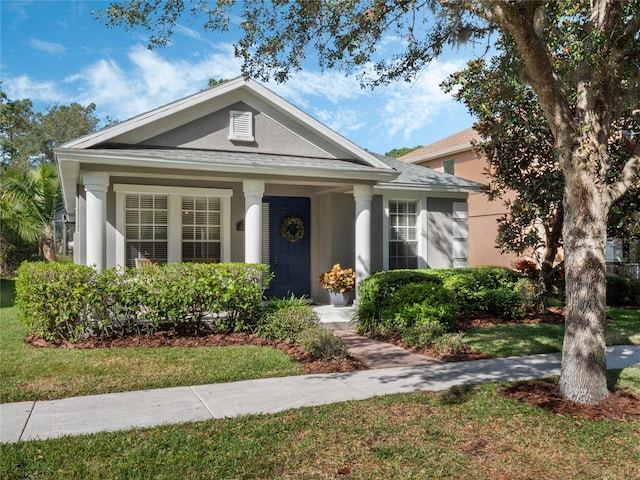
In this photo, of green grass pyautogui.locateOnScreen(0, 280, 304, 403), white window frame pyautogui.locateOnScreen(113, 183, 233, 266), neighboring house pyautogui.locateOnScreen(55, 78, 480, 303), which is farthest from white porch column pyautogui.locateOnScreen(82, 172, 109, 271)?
green grass pyautogui.locateOnScreen(0, 280, 304, 403)

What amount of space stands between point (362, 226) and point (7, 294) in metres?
12.8

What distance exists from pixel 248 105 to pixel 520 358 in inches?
301

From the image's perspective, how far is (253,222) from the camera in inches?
407

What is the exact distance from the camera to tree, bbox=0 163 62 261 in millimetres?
22312

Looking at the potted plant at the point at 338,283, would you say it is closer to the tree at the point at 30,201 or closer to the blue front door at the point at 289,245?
the blue front door at the point at 289,245

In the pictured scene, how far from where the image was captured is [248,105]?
450 inches

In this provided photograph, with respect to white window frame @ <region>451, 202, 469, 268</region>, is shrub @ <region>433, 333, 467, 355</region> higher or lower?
lower

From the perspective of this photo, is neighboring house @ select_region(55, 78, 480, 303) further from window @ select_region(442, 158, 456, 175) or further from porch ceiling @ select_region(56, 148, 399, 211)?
window @ select_region(442, 158, 456, 175)

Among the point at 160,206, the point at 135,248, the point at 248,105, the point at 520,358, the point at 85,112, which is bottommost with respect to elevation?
the point at 520,358

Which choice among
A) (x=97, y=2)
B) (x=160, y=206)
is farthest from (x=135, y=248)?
(x=97, y=2)

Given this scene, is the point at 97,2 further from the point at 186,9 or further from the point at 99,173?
the point at 99,173

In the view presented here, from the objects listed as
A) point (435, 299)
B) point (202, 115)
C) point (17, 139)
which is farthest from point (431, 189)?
point (17, 139)

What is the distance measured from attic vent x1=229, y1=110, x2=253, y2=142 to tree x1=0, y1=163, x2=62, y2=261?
14.8m

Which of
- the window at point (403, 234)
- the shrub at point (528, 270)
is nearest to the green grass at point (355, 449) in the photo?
the window at point (403, 234)
